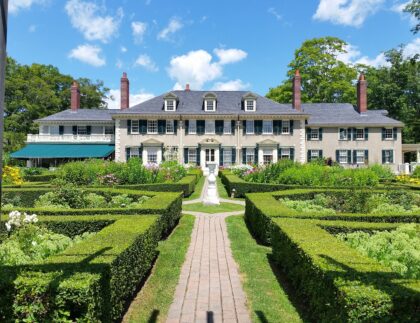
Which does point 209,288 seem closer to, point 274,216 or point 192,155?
point 274,216

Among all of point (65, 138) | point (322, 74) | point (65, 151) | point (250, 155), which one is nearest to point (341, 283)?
point (250, 155)

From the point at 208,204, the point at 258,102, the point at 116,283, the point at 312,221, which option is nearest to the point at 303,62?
the point at 258,102

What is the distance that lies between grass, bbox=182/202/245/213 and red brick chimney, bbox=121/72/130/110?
74.7ft

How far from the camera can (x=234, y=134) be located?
3394cm

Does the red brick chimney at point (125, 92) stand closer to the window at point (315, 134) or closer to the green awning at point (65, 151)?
the green awning at point (65, 151)

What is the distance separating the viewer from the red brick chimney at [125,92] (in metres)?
34.9

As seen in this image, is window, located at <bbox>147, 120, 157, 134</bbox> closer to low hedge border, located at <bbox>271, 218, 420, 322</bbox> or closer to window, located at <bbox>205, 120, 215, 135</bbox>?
window, located at <bbox>205, 120, 215, 135</bbox>

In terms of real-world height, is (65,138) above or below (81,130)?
below

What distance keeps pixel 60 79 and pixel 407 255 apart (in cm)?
5402

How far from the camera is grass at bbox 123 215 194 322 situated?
187 inches

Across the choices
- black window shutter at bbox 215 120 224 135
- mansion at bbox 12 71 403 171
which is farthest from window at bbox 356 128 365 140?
black window shutter at bbox 215 120 224 135

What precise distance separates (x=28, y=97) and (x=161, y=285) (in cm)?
4767

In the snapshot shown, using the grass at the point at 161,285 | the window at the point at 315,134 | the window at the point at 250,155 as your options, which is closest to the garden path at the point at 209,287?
the grass at the point at 161,285

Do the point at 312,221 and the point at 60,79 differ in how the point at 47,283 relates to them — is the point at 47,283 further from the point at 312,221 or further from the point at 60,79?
the point at 60,79
